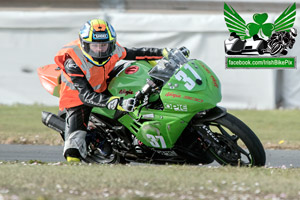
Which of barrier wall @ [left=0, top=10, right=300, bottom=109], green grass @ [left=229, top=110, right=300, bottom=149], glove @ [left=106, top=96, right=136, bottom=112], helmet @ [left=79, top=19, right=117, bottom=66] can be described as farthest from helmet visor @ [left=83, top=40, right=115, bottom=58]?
barrier wall @ [left=0, top=10, right=300, bottom=109]

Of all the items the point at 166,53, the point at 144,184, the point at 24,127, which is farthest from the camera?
the point at 24,127

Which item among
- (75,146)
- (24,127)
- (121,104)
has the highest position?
(121,104)

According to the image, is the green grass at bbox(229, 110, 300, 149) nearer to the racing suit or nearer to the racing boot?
the racing suit

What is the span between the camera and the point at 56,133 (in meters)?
10.4

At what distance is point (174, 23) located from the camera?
12.6 metres

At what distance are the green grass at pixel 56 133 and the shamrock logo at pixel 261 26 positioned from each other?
5.20 ft

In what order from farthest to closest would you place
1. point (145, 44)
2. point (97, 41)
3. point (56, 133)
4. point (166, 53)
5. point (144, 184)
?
point (145, 44) → point (56, 133) → point (166, 53) → point (97, 41) → point (144, 184)

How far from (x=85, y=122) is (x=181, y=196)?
8.08 ft

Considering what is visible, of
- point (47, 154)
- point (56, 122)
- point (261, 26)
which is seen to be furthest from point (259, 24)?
point (56, 122)

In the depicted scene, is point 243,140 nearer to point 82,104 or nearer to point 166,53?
point 166,53

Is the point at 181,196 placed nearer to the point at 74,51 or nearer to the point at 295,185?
the point at 295,185

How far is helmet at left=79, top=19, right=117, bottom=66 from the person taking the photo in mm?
6680

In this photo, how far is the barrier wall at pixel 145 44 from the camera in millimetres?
12391

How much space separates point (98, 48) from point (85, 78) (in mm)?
353
